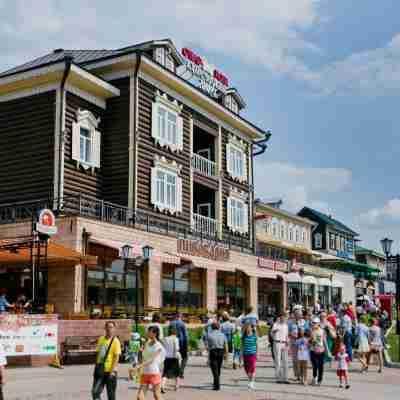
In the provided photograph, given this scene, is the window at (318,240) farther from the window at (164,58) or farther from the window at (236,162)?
the window at (164,58)

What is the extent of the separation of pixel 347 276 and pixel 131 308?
125ft

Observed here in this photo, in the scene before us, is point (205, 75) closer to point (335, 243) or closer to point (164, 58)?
point (164, 58)

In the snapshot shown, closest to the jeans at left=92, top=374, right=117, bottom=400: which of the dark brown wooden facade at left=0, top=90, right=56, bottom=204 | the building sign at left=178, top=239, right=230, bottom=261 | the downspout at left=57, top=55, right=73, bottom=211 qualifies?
the downspout at left=57, top=55, right=73, bottom=211

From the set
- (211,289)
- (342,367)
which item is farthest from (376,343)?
(211,289)

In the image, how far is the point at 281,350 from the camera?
1645 centimetres

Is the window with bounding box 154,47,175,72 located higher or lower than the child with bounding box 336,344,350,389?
higher

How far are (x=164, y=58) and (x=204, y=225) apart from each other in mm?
8719

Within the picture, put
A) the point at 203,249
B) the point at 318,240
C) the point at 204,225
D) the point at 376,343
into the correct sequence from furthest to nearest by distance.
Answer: the point at 318,240 → the point at 204,225 → the point at 203,249 → the point at 376,343

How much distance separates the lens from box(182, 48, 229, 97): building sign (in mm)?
33828

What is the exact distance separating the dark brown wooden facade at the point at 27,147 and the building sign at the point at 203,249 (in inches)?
273

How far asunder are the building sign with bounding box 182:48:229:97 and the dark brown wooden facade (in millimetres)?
8826

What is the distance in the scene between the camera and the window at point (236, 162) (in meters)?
37.1

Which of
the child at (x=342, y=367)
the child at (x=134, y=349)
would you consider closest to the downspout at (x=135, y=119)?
the child at (x=134, y=349)

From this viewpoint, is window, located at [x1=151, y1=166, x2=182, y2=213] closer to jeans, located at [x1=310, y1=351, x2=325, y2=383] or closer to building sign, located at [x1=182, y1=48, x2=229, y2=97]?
building sign, located at [x1=182, y1=48, x2=229, y2=97]
